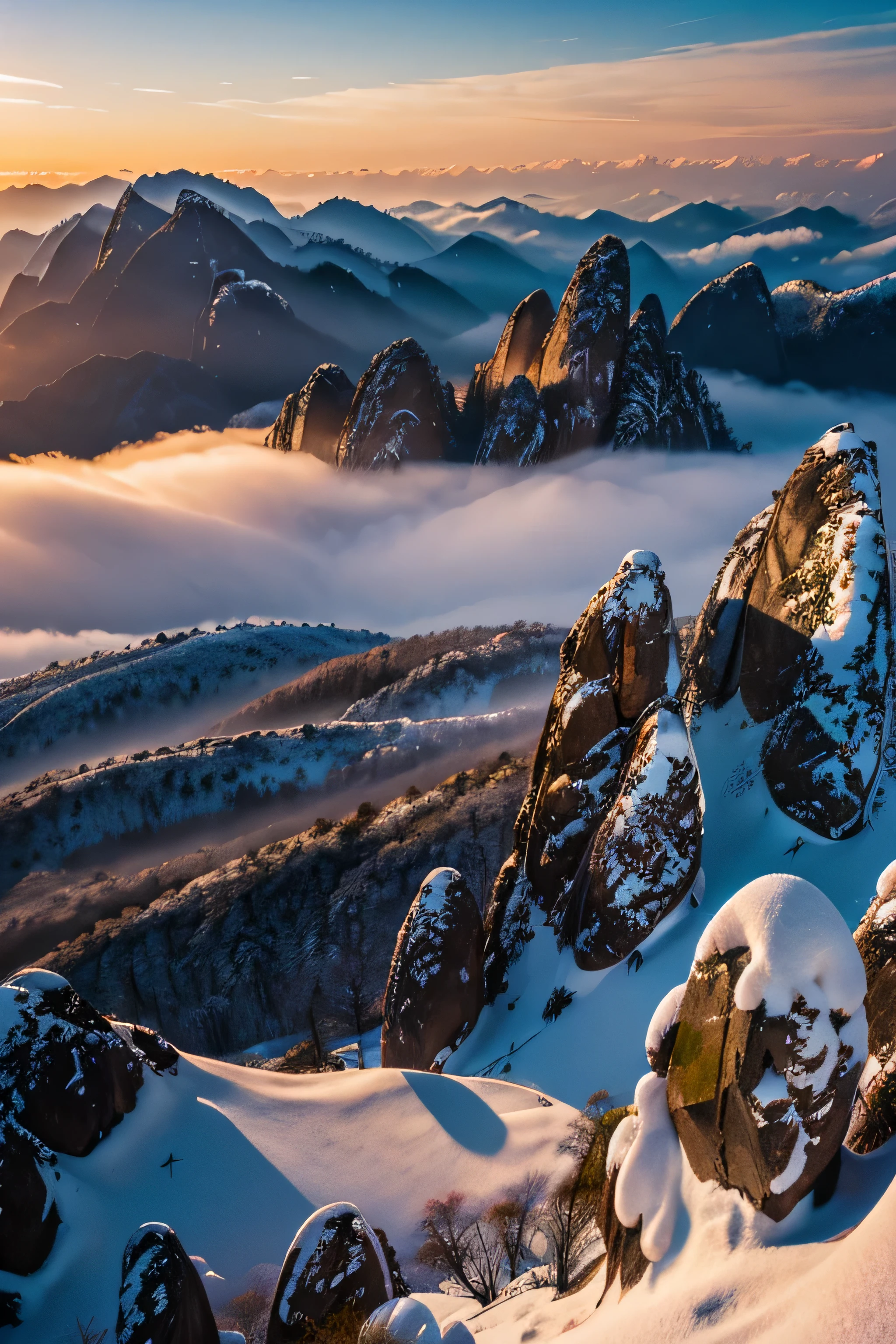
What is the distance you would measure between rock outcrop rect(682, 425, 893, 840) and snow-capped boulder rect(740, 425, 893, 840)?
35mm

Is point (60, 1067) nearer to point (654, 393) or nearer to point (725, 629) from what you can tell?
point (725, 629)

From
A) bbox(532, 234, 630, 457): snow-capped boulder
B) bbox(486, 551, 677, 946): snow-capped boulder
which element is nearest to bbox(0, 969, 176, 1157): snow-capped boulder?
bbox(486, 551, 677, 946): snow-capped boulder

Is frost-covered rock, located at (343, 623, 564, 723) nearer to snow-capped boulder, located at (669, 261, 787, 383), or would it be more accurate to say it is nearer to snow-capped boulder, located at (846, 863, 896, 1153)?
snow-capped boulder, located at (669, 261, 787, 383)

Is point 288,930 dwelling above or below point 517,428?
below

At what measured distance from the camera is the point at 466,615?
604 ft

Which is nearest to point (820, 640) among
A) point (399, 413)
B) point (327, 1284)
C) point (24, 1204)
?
point (327, 1284)

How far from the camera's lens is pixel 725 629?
3350 centimetres

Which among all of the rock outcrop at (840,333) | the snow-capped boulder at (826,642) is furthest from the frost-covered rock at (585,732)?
the rock outcrop at (840,333)

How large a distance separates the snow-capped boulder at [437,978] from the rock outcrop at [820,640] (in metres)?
12.8

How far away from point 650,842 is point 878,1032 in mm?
13741

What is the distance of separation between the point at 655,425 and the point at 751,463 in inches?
1395

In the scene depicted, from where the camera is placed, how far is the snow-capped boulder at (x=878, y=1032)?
1427cm

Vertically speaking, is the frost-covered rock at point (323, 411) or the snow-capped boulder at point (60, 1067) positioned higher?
the frost-covered rock at point (323, 411)

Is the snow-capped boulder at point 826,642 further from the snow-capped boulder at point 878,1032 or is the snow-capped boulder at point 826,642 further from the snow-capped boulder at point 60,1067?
the snow-capped boulder at point 60,1067
